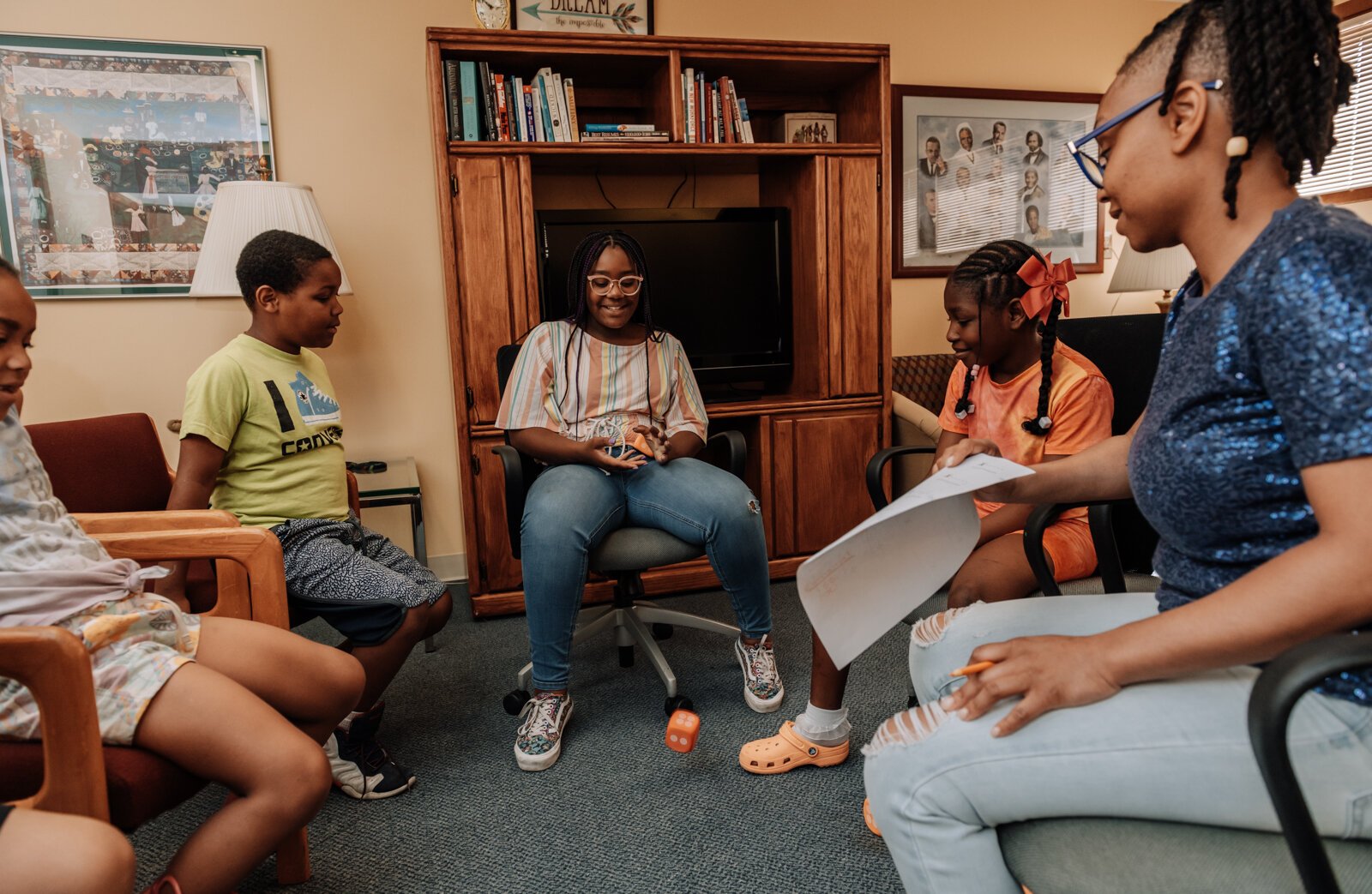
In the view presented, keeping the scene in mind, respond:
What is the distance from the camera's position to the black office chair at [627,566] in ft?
6.44

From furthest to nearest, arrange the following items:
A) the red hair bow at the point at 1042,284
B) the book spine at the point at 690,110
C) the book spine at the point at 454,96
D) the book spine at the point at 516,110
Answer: the book spine at the point at 690,110
the book spine at the point at 516,110
the book spine at the point at 454,96
the red hair bow at the point at 1042,284

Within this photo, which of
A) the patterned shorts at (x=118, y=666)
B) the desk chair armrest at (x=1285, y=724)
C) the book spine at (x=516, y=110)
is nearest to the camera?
the desk chair armrest at (x=1285, y=724)

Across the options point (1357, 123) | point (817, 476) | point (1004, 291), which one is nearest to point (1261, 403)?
point (1004, 291)

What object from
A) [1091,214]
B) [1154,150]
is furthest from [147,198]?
[1091,214]

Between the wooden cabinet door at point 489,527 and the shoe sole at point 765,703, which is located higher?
the wooden cabinet door at point 489,527

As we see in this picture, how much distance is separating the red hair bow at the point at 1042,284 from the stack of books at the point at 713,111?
1.54 m

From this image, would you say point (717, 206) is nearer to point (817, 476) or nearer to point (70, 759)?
point (817, 476)

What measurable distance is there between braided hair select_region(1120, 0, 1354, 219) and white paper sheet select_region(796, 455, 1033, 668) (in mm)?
395

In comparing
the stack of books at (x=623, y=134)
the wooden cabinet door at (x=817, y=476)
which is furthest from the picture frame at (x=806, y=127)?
the wooden cabinet door at (x=817, y=476)

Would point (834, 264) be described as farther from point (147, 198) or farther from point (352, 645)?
point (147, 198)

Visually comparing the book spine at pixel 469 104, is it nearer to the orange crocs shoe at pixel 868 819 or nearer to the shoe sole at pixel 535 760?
the shoe sole at pixel 535 760

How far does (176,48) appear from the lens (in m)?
2.73

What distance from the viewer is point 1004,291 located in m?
1.75

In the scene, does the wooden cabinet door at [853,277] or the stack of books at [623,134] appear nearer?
the stack of books at [623,134]
